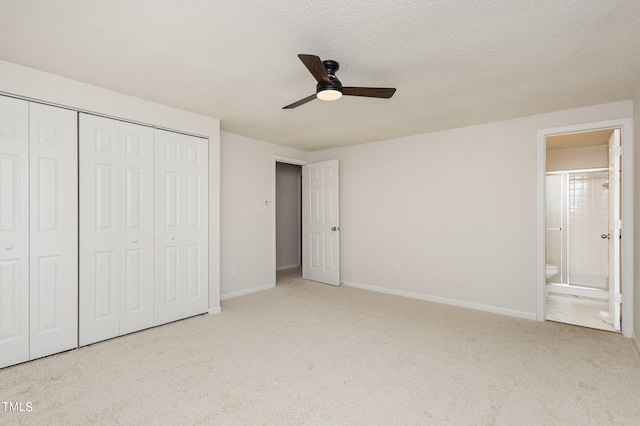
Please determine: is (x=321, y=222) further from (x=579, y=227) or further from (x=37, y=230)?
(x=579, y=227)

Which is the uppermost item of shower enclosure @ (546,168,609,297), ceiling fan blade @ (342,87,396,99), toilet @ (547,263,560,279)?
ceiling fan blade @ (342,87,396,99)

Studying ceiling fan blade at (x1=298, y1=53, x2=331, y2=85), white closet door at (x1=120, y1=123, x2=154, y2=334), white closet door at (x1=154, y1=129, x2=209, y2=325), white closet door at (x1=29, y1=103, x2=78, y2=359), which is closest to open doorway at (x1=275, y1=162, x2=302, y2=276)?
white closet door at (x1=154, y1=129, x2=209, y2=325)

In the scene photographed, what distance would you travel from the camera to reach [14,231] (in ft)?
8.14

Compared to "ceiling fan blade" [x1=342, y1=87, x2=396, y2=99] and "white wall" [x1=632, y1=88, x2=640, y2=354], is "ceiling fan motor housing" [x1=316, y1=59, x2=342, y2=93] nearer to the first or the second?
"ceiling fan blade" [x1=342, y1=87, x2=396, y2=99]

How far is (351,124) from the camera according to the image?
398 centimetres

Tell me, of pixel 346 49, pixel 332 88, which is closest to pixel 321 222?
pixel 332 88

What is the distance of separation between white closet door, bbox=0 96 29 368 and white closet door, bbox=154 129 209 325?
40.5 inches

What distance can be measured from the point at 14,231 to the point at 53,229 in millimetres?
240

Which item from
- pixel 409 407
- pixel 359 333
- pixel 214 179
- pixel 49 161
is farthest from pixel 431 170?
pixel 49 161

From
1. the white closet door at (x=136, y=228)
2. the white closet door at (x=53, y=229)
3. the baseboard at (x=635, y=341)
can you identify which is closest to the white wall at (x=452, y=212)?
the baseboard at (x=635, y=341)

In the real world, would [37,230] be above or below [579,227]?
above

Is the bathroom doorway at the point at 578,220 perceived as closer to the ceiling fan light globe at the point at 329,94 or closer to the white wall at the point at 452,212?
the white wall at the point at 452,212

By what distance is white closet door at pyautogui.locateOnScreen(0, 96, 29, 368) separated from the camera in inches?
95.7

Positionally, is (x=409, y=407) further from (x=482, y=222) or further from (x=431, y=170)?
(x=431, y=170)
